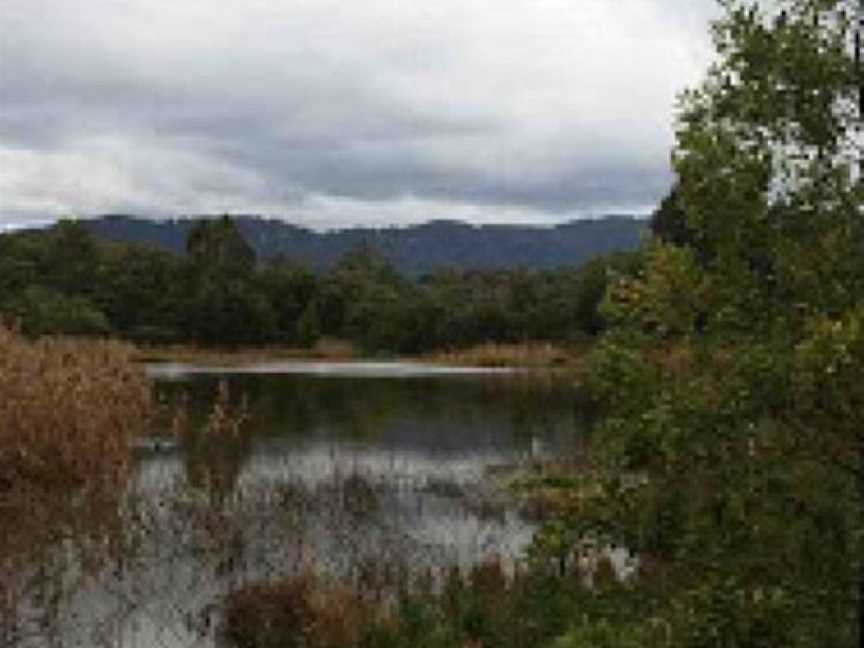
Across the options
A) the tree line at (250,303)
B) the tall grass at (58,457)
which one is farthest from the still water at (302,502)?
the tree line at (250,303)

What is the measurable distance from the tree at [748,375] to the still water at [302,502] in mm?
7368

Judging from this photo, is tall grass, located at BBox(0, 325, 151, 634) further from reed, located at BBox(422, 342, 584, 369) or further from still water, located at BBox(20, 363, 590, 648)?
reed, located at BBox(422, 342, 584, 369)

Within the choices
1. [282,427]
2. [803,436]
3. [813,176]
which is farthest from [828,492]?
[282,427]

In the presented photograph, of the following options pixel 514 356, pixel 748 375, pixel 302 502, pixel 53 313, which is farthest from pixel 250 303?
pixel 748 375

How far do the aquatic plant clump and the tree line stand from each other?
153ft

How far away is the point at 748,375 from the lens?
707 centimetres

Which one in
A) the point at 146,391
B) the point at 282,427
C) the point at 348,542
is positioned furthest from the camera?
the point at 282,427

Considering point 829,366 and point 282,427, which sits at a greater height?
point 829,366

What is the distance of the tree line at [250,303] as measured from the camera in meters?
72.2

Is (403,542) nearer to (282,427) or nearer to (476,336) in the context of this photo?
(282,427)

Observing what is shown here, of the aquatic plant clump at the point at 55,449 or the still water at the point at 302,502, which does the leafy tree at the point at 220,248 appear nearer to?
the still water at the point at 302,502

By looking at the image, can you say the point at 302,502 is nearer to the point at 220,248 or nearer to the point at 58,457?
the point at 58,457

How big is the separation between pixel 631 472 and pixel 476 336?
6741cm

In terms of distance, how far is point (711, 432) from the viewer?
284 inches
